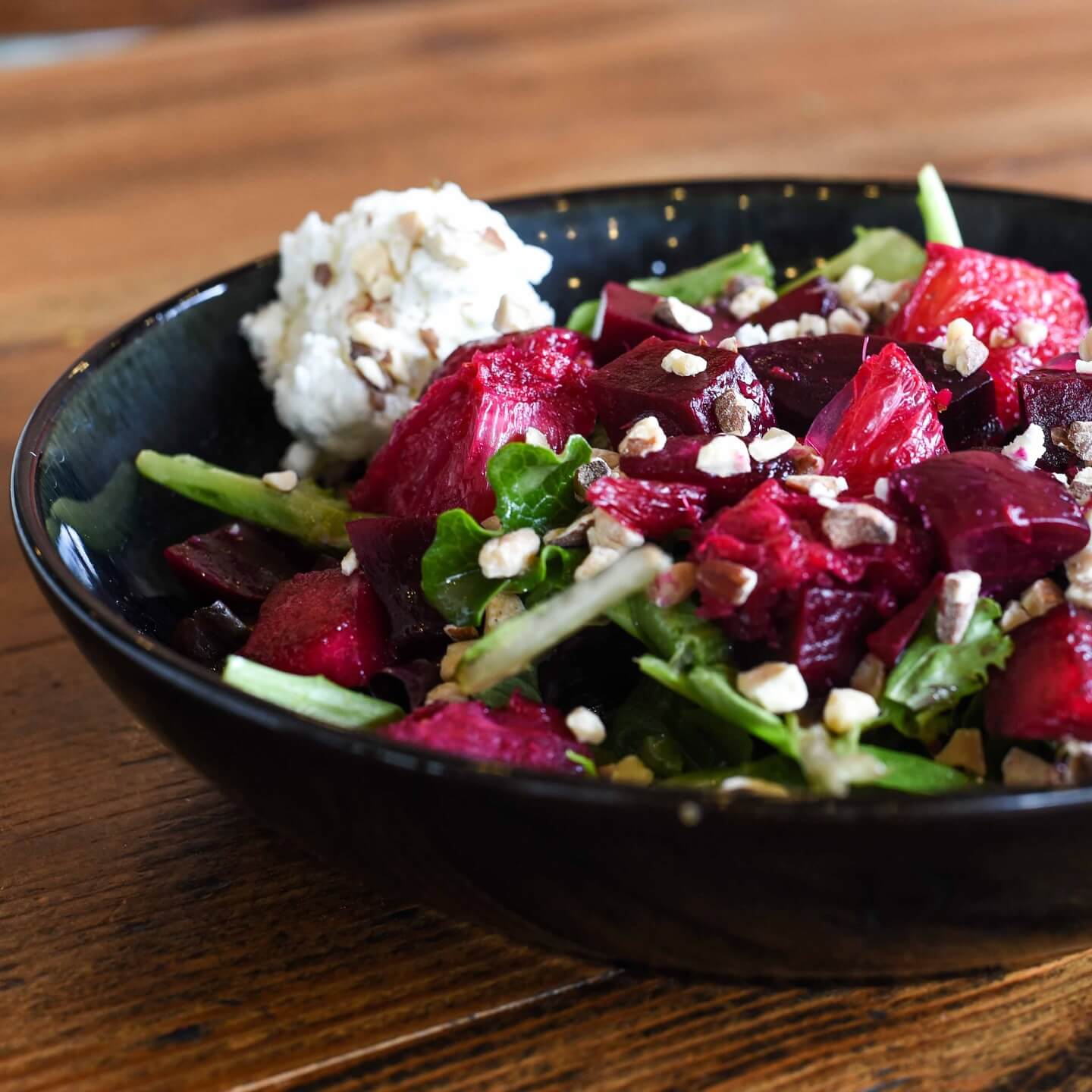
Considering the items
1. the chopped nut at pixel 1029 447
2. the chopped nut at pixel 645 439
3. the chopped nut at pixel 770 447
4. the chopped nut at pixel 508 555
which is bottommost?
the chopped nut at pixel 508 555

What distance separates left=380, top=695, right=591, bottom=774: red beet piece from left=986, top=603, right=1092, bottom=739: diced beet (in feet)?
1.31

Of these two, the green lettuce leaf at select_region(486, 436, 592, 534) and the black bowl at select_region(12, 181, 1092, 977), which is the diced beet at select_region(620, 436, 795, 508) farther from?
the black bowl at select_region(12, 181, 1092, 977)

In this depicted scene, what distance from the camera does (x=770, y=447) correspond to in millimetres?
1421

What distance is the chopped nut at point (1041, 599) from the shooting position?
1274 millimetres

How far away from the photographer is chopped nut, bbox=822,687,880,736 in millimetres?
1228

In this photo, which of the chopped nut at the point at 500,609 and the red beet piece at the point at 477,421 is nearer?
the chopped nut at the point at 500,609

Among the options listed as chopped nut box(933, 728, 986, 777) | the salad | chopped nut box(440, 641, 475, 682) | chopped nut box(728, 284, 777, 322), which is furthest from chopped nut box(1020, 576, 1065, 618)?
chopped nut box(728, 284, 777, 322)

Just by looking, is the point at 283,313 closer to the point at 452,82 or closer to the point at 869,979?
the point at 869,979

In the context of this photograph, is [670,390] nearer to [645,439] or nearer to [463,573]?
[645,439]

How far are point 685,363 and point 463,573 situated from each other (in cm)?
35

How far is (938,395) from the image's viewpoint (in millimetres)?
1519

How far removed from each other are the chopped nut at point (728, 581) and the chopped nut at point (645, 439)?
0.21 meters

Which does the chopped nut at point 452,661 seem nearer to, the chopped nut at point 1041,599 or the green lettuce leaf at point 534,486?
the green lettuce leaf at point 534,486

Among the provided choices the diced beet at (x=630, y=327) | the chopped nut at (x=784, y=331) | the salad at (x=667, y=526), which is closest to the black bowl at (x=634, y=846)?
the salad at (x=667, y=526)
